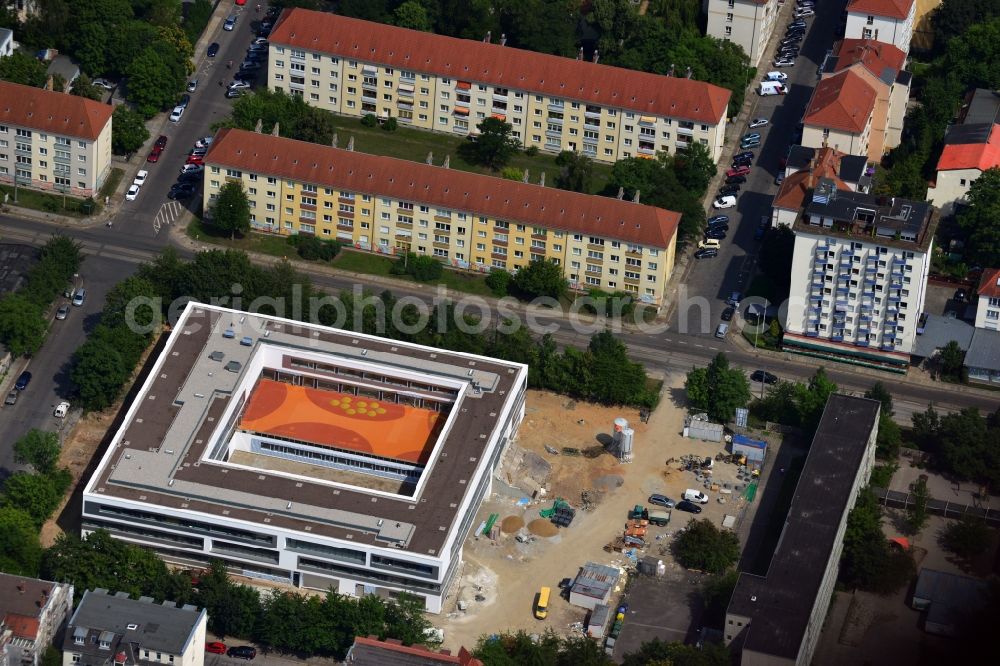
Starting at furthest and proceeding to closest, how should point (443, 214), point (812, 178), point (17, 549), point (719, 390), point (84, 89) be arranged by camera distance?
point (84, 89) < point (443, 214) < point (812, 178) < point (719, 390) < point (17, 549)

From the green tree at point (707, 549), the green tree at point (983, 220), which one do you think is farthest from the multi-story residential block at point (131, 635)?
the green tree at point (983, 220)

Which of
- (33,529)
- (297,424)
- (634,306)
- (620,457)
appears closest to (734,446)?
(620,457)

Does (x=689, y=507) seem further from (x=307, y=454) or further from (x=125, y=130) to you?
(x=125, y=130)

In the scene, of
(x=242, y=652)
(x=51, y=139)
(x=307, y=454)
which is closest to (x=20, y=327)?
(x=51, y=139)

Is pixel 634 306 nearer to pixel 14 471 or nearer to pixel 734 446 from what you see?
pixel 734 446

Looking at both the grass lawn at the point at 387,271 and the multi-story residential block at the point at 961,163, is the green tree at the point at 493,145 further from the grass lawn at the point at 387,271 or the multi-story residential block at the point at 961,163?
the multi-story residential block at the point at 961,163
